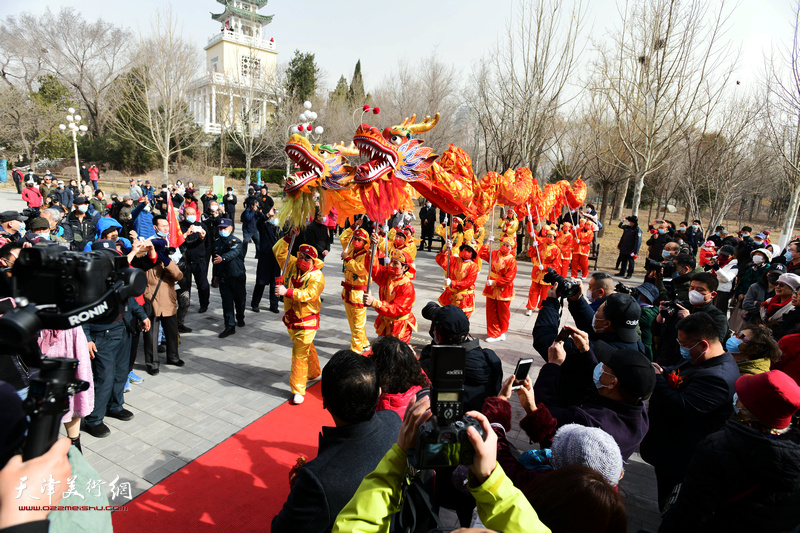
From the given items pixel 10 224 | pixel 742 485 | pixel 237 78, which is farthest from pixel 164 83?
pixel 742 485

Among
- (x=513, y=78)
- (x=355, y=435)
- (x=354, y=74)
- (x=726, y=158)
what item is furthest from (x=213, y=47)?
(x=355, y=435)

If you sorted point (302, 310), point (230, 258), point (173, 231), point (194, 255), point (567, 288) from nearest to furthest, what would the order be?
1. point (567, 288)
2. point (302, 310)
3. point (173, 231)
4. point (230, 258)
5. point (194, 255)

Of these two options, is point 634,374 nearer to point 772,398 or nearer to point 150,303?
point 772,398

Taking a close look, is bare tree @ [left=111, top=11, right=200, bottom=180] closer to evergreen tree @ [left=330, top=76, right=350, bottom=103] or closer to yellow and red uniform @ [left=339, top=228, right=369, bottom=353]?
evergreen tree @ [left=330, top=76, right=350, bottom=103]

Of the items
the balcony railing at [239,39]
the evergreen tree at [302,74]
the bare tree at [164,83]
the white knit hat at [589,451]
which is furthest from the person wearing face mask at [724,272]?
the balcony railing at [239,39]

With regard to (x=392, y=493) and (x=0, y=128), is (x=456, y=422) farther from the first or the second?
(x=0, y=128)

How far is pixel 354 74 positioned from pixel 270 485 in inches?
1551

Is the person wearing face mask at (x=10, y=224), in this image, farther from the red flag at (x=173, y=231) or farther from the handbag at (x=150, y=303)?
the handbag at (x=150, y=303)

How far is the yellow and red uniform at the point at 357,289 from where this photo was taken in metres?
6.34

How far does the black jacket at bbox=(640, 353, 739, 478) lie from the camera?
111 inches

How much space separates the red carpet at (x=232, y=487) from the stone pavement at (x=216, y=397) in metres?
0.17

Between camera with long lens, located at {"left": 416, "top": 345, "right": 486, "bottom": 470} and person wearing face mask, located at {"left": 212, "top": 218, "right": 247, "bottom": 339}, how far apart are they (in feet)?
19.9

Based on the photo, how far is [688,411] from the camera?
2.82 m

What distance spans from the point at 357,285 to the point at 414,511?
498 cm
